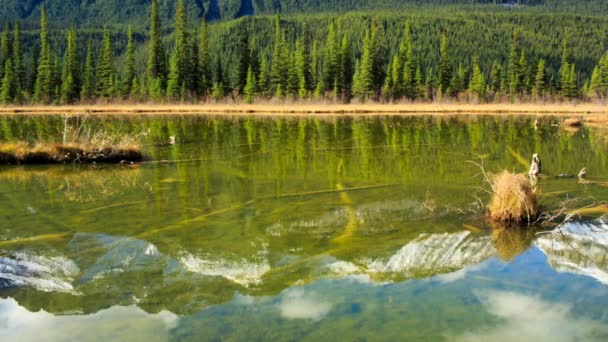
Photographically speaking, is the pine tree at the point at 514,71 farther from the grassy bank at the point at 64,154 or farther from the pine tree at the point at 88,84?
the grassy bank at the point at 64,154

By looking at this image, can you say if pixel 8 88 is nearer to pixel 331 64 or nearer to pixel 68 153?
pixel 331 64

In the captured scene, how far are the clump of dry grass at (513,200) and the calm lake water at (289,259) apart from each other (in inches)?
16.1

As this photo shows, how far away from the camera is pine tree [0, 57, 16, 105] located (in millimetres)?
74438

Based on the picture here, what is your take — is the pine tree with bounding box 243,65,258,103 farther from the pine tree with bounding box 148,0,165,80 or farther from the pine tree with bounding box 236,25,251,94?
the pine tree with bounding box 148,0,165,80

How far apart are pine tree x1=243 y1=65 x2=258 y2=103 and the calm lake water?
176 feet

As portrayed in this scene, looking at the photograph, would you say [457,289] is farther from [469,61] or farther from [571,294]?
[469,61]

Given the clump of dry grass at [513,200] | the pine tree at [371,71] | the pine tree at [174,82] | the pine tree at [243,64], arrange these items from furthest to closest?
1. the pine tree at [243,64]
2. the pine tree at [371,71]
3. the pine tree at [174,82]
4. the clump of dry grass at [513,200]

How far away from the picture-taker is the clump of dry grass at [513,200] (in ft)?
38.1

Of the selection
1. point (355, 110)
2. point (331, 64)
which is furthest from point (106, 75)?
point (355, 110)

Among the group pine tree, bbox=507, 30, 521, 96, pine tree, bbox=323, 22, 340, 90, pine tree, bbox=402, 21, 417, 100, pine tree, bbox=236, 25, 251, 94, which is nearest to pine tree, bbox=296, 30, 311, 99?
pine tree, bbox=323, 22, 340, 90

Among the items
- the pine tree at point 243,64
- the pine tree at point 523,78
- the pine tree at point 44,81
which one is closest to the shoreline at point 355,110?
the pine tree at point 44,81

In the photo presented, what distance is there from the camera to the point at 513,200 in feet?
38.4

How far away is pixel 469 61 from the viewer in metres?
179

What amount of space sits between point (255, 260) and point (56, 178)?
11.2 metres
